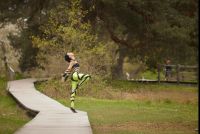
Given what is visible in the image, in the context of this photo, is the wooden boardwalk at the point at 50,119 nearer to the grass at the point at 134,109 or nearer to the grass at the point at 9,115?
the grass at the point at 9,115

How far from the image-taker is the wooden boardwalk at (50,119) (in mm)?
14508

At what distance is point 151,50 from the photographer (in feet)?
135

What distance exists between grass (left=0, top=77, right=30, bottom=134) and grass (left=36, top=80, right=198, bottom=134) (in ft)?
6.49

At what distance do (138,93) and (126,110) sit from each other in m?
9.95

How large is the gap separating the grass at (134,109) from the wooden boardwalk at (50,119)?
1.55 feet

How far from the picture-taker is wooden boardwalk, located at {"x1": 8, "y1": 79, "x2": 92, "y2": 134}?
47.6ft

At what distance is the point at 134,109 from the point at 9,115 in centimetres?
450

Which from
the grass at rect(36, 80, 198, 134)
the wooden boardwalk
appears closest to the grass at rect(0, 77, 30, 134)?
the wooden boardwalk

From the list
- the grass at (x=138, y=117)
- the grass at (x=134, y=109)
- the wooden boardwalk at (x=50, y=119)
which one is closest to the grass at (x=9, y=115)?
the wooden boardwalk at (x=50, y=119)

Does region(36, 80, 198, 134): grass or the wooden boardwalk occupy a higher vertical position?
the wooden boardwalk

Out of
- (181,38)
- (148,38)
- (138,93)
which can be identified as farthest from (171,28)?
(138,93)

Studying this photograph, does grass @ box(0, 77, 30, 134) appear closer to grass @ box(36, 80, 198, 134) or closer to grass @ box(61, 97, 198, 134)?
grass @ box(36, 80, 198, 134)

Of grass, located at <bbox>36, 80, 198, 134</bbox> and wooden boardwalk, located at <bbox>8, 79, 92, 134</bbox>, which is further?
grass, located at <bbox>36, 80, 198, 134</bbox>

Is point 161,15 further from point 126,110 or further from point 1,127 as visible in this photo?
point 1,127
